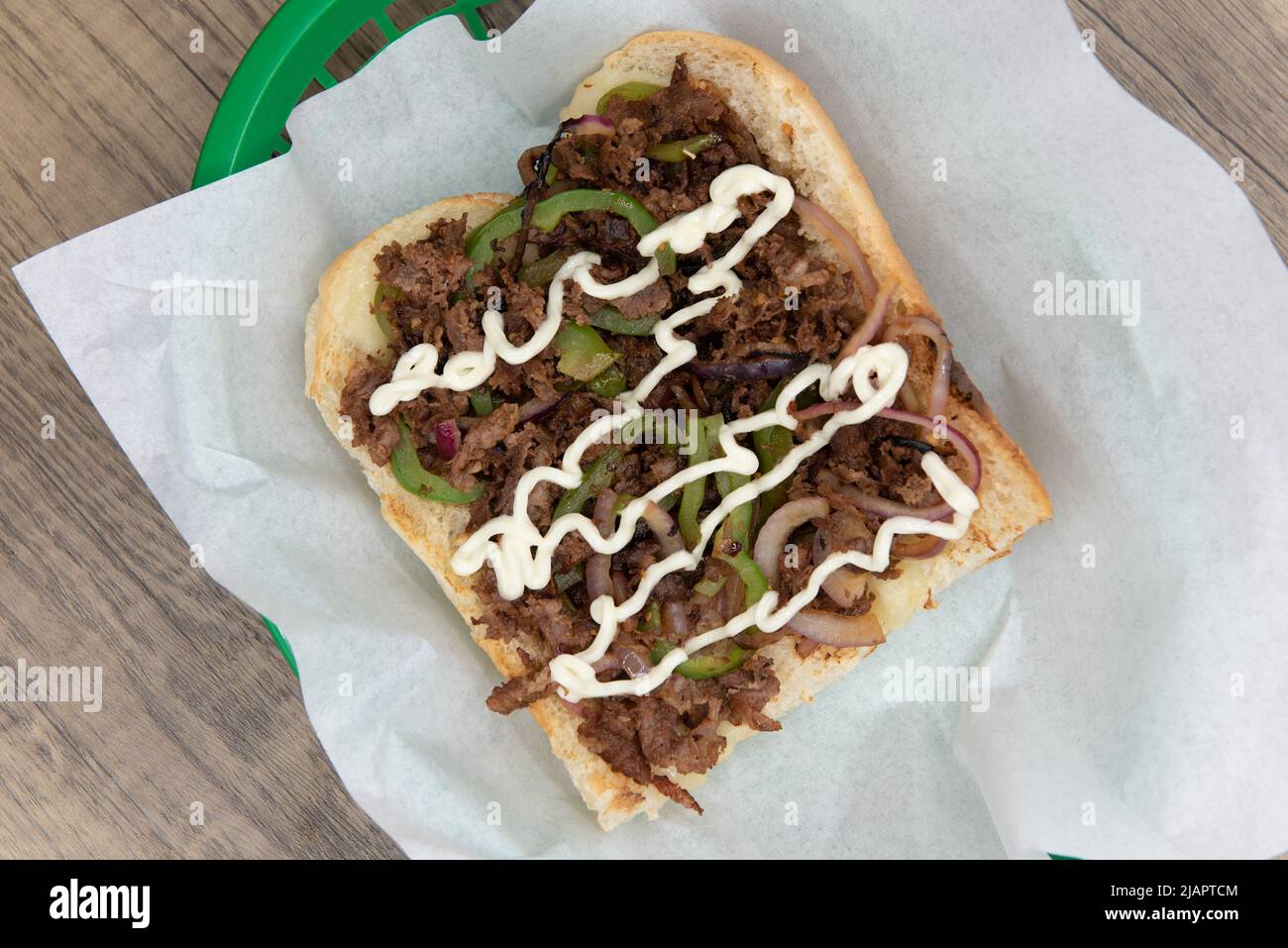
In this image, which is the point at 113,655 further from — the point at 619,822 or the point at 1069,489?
the point at 1069,489

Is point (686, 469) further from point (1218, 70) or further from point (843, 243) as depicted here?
point (1218, 70)

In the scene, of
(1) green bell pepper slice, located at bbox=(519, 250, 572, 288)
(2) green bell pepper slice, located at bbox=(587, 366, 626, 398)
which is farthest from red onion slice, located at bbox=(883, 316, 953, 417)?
(1) green bell pepper slice, located at bbox=(519, 250, 572, 288)

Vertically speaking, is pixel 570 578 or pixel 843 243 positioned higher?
pixel 843 243

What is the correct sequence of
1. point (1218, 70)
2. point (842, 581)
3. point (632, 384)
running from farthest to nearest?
point (1218, 70)
point (632, 384)
point (842, 581)

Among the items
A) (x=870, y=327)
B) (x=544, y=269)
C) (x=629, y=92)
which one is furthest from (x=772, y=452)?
(x=629, y=92)

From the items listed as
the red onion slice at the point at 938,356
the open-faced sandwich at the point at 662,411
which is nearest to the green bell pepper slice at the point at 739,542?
the open-faced sandwich at the point at 662,411

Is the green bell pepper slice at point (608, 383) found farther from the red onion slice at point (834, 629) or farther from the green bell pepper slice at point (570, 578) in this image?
the red onion slice at point (834, 629)
